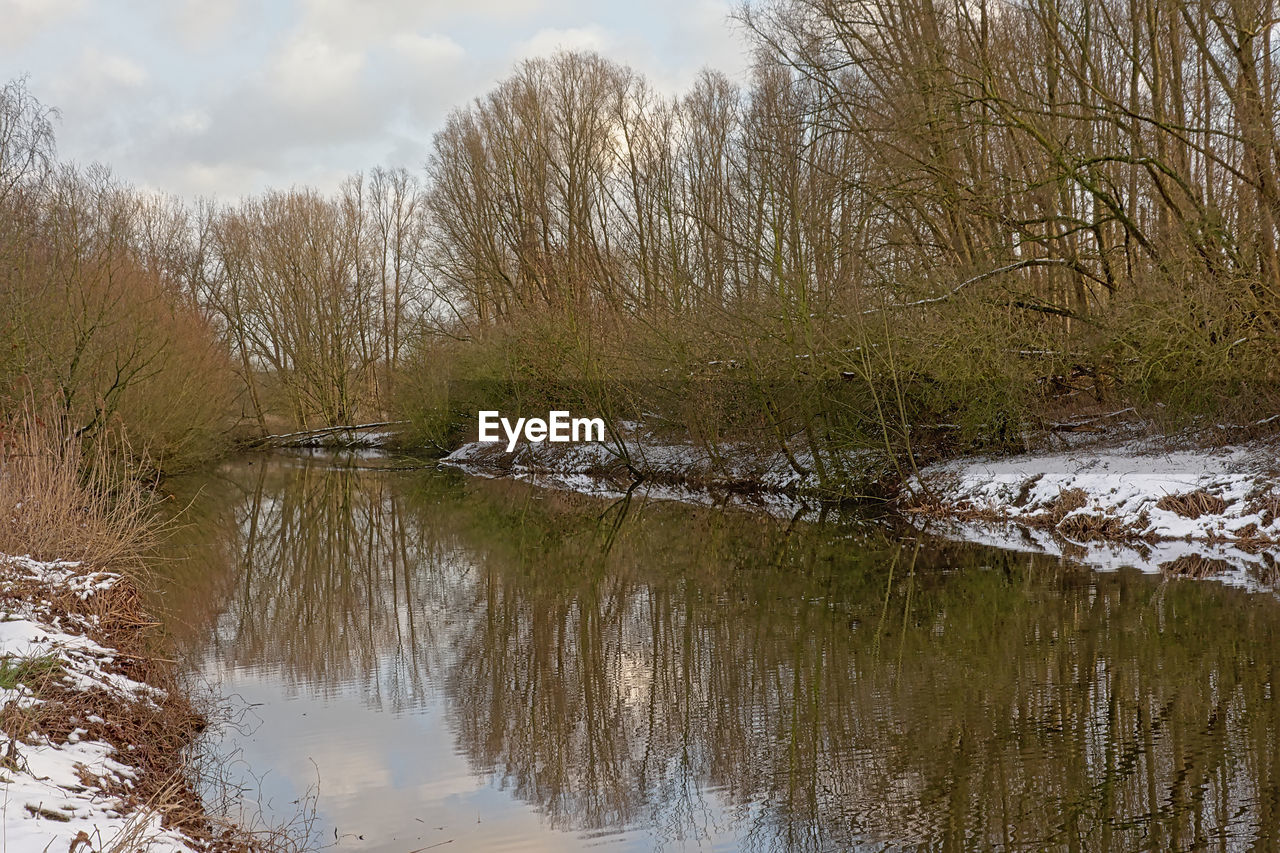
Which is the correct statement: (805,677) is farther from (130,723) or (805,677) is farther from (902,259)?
(902,259)

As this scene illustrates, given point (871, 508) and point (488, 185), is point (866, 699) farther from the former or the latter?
point (488, 185)

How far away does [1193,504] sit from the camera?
14.4 metres

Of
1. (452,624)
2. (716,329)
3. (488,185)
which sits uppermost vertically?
(488,185)

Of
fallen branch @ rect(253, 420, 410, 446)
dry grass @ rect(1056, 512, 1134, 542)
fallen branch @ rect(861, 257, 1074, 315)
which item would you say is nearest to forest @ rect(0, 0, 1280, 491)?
fallen branch @ rect(861, 257, 1074, 315)

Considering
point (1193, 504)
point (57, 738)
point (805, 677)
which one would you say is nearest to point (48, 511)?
point (57, 738)

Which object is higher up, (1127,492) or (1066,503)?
(1127,492)

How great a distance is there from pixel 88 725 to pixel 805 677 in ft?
15.7

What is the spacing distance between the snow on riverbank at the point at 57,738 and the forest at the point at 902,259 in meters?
2.91

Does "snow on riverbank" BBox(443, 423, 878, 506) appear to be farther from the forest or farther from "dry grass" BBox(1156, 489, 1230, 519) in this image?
"dry grass" BBox(1156, 489, 1230, 519)

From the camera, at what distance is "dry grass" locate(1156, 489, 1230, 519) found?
46.5 feet

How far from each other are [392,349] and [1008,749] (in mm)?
47904

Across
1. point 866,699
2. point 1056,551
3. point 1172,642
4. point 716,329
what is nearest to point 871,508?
point 716,329

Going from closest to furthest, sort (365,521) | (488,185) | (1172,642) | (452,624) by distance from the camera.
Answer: (1172,642) → (452,624) → (365,521) → (488,185)

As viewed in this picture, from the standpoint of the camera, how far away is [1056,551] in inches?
550
